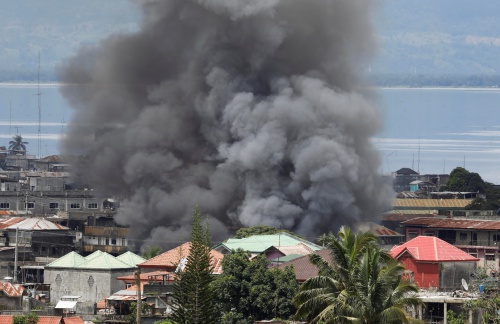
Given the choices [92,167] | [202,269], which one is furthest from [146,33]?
[202,269]

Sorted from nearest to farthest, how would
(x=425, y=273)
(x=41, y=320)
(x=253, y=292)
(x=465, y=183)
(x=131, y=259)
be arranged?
(x=41, y=320) < (x=253, y=292) < (x=425, y=273) < (x=131, y=259) < (x=465, y=183)

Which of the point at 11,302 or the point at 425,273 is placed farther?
the point at 11,302

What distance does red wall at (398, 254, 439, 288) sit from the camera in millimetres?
36094

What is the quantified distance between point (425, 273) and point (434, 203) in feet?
149

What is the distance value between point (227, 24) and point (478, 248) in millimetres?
23121

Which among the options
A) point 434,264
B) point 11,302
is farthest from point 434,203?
point 434,264

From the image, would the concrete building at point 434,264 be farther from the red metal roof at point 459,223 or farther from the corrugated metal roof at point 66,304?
the red metal roof at point 459,223

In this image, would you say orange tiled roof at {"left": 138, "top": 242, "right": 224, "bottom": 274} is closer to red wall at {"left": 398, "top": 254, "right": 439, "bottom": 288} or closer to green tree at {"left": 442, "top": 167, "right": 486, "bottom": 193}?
red wall at {"left": 398, "top": 254, "right": 439, "bottom": 288}

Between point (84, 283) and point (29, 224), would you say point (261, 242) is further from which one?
point (29, 224)

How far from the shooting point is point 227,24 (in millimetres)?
74688

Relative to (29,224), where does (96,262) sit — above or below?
below

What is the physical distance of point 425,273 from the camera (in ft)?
119

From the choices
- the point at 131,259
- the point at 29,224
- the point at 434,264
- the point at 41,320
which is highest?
the point at 29,224

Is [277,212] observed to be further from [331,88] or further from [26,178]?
[26,178]
